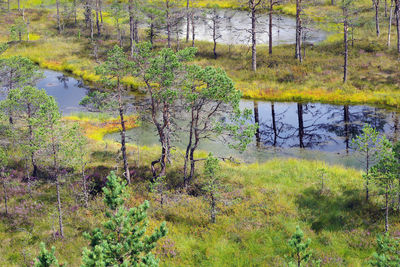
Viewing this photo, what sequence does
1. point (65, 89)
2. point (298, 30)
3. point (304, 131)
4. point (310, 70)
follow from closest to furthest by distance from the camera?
point (304, 131), point (310, 70), point (298, 30), point (65, 89)

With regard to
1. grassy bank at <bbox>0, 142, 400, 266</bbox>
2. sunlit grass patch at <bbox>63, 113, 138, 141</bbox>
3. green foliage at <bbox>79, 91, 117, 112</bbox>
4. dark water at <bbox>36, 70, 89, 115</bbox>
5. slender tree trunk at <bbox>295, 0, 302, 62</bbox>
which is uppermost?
slender tree trunk at <bbox>295, 0, 302, 62</bbox>

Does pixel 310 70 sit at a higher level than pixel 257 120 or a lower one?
higher

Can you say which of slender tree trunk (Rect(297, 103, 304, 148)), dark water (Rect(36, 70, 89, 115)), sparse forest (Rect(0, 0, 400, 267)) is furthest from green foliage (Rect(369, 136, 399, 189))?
dark water (Rect(36, 70, 89, 115))

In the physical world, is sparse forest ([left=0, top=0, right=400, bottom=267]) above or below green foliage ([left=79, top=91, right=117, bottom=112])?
below

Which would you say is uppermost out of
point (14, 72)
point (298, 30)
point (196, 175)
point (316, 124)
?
point (298, 30)

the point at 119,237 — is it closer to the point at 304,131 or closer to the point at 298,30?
the point at 304,131

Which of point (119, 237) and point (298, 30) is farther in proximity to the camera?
point (298, 30)

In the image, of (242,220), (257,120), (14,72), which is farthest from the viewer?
(257,120)

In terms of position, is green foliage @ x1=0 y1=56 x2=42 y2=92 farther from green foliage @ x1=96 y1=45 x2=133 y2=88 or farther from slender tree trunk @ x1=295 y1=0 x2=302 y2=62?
slender tree trunk @ x1=295 y1=0 x2=302 y2=62

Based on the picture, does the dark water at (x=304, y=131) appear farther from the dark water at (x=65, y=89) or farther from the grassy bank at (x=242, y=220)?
the grassy bank at (x=242, y=220)

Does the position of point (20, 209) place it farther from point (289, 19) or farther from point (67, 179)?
point (289, 19)

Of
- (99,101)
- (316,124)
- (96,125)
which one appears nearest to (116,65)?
(99,101)
